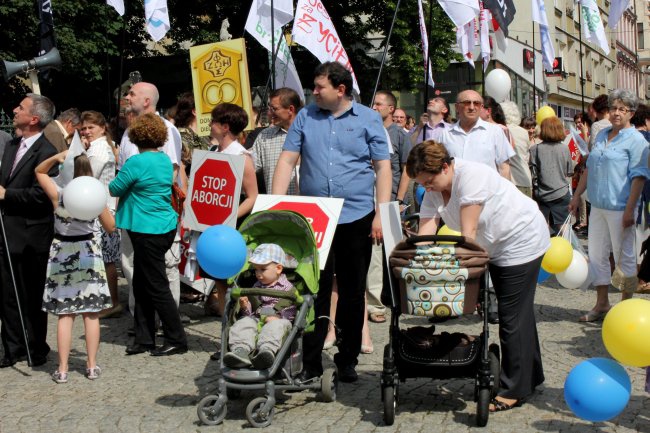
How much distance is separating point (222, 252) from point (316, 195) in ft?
3.34

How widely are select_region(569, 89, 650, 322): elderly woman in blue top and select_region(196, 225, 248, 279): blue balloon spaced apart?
3645 mm

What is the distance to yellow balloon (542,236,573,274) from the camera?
7555 millimetres

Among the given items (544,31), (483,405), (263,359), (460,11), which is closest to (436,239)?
(483,405)

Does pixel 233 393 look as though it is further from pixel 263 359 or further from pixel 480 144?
pixel 480 144

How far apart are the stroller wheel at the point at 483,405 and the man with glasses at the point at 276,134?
2.78 m

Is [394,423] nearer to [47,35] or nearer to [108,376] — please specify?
[108,376]

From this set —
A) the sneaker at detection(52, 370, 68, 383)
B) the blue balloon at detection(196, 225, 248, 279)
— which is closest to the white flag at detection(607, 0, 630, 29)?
the blue balloon at detection(196, 225, 248, 279)

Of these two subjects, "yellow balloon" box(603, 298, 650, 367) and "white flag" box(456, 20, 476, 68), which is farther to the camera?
"white flag" box(456, 20, 476, 68)

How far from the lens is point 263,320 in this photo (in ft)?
19.1

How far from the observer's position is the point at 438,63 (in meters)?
32.1

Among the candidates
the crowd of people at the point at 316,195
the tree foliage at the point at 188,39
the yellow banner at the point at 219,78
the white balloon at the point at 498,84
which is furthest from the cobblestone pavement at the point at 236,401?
the tree foliage at the point at 188,39

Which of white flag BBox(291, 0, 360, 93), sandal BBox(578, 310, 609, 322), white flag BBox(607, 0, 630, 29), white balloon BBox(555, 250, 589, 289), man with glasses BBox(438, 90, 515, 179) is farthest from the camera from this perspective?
white flag BBox(607, 0, 630, 29)

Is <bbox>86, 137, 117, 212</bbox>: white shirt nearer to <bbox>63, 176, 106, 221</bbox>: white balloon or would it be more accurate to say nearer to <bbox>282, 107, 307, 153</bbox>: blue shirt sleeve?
<bbox>63, 176, 106, 221</bbox>: white balloon

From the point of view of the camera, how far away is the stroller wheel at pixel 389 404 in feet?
17.3
